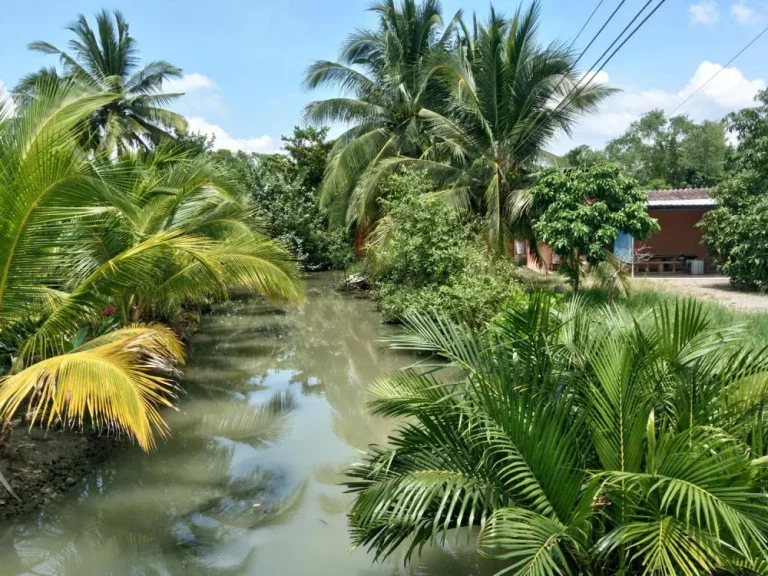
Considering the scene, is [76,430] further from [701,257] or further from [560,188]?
[701,257]

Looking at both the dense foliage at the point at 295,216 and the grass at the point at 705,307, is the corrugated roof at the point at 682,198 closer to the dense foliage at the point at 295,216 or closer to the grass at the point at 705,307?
the grass at the point at 705,307

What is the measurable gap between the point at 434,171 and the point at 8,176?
10.9 metres

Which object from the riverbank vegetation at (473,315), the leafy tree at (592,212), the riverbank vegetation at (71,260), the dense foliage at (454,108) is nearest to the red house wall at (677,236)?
the riverbank vegetation at (473,315)

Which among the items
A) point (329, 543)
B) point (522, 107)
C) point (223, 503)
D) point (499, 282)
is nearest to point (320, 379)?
point (499, 282)

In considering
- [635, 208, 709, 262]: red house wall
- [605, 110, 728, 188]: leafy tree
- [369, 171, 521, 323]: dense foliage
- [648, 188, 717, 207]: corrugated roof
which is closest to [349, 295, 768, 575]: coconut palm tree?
[369, 171, 521, 323]: dense foliage

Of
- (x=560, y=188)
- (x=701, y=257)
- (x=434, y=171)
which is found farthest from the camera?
(x=701, y=257)

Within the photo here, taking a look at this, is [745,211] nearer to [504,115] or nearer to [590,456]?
[504,115]

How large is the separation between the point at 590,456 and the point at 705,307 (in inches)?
276

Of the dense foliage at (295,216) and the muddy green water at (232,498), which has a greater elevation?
the dense foliage at (295,216)

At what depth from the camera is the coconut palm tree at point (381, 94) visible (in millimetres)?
16781

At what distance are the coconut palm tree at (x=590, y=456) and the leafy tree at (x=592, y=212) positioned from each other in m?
7.04

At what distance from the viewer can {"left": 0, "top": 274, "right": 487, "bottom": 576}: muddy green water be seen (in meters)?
4.32

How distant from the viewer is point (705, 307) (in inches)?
359

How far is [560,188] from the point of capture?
10984 millimetres
